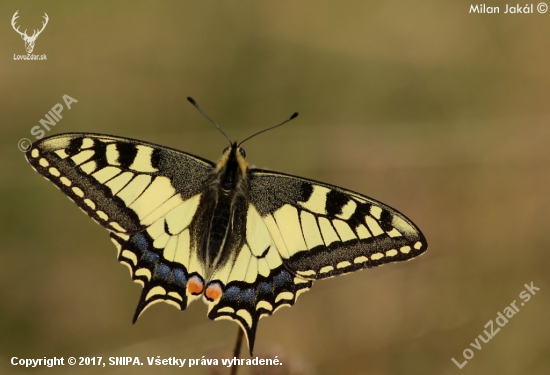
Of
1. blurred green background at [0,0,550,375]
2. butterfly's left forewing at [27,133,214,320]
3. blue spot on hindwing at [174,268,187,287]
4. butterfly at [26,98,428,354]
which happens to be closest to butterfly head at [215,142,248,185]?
butterfly at [26,98,428,354]

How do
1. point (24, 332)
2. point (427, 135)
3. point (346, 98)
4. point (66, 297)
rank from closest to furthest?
point (24, 332) → point (66, 297) → point (427, 135) → point (346, 98)

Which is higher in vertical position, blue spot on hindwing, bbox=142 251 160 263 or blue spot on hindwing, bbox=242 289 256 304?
blue spot on hindwing, bbox=142 251 160 263

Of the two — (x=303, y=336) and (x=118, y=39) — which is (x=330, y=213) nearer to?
(x=303, y=336)

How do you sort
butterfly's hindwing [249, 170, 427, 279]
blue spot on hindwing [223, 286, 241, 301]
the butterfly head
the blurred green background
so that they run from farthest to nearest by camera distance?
the blurred green background
the butterfly head
blue spot on hindwing [223, 286, 241, 301]
butterfly's hindwing [249, 170, 427, 279]

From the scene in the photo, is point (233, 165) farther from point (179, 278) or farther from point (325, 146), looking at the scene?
point (325, 146)

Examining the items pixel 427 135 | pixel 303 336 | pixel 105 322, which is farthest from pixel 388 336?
pixel 105 322

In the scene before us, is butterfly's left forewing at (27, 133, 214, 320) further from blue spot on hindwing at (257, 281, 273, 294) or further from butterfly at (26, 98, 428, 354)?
blue spot on hindwing at (257, 281, 273, 294)

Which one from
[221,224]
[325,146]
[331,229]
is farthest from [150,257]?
[325,146]
